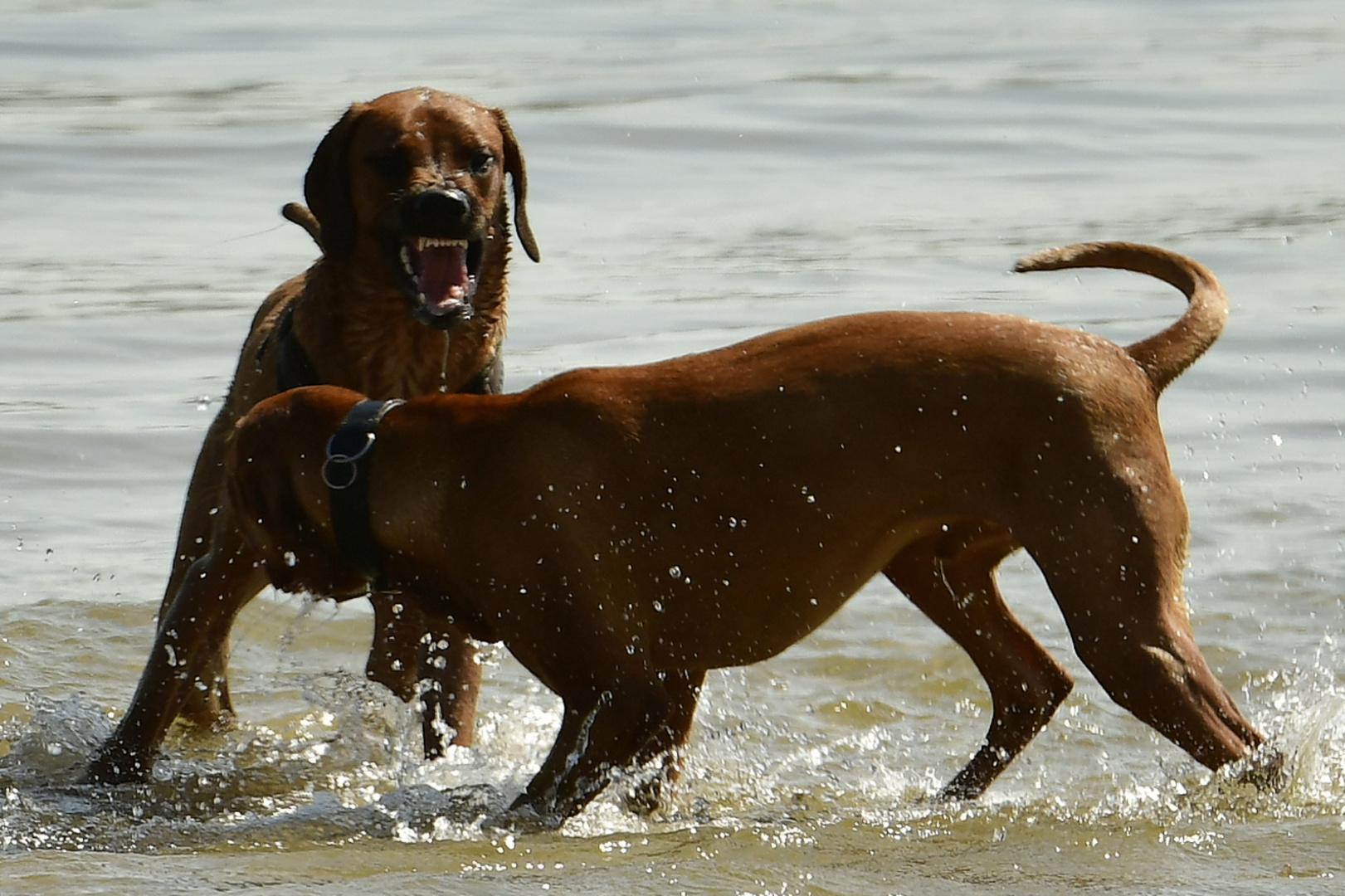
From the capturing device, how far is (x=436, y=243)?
5926 millimetres

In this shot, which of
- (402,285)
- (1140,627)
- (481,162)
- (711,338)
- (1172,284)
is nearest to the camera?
(1140,627)

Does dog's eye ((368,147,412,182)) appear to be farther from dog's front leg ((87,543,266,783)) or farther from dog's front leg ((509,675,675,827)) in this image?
dog's front leg ((509,675,675,827))

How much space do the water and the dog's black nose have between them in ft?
4.22

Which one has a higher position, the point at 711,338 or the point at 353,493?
the point at 353,493

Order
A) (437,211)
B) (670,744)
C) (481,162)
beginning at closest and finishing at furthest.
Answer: (670,744)
(437,211)
(481,162)

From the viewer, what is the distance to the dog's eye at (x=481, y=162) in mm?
6012

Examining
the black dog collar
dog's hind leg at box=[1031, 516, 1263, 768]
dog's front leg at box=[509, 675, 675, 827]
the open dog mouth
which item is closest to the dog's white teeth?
the open dog mouth

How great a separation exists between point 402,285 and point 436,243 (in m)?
0.13

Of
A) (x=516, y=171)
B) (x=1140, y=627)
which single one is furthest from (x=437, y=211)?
(x=1140, y=627)

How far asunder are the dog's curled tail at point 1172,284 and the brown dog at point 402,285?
1377 millimetres

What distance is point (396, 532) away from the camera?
5141 mm

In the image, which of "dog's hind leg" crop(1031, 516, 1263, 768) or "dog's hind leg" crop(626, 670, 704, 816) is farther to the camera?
"dog's hind leg" crop(626, 670, 704, 816)

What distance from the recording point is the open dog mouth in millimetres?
5875

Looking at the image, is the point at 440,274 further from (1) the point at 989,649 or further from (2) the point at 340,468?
(1) the point at 989,649
